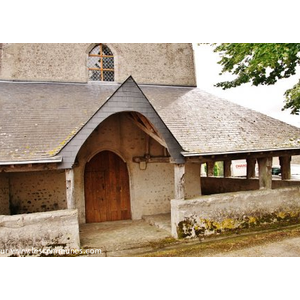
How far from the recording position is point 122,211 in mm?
9359

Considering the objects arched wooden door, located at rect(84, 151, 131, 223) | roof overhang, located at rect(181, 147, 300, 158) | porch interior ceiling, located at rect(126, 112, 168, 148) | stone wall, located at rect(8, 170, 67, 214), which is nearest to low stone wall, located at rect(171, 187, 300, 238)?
roof overhang, located at rect(181, 147, 300, 158)

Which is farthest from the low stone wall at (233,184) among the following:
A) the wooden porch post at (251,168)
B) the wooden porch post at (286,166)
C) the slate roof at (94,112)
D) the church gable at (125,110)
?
the church gable at (125,110)

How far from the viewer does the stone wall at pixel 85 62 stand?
9.80 metres

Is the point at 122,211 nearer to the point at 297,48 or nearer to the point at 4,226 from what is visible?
the point at 4,226

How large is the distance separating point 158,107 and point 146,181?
2.46 m

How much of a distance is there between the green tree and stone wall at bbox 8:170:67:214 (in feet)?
22.1

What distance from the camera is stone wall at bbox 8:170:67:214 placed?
27.8ft

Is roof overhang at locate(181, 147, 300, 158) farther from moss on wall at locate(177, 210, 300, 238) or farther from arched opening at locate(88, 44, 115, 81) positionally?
arched opening at locate(88, 44, 115, 81)

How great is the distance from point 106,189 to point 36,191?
7.01ft

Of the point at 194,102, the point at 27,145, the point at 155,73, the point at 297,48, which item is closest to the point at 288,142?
the point at 297,48

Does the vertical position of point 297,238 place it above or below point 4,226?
below

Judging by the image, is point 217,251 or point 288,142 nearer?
point 217,251

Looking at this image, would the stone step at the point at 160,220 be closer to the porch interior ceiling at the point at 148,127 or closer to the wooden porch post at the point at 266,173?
the porch interior ceiling at the point at 148,127

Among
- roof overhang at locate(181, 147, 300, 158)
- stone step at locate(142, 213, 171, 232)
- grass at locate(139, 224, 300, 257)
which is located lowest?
grass at locate(139, 224, 300, 257)
